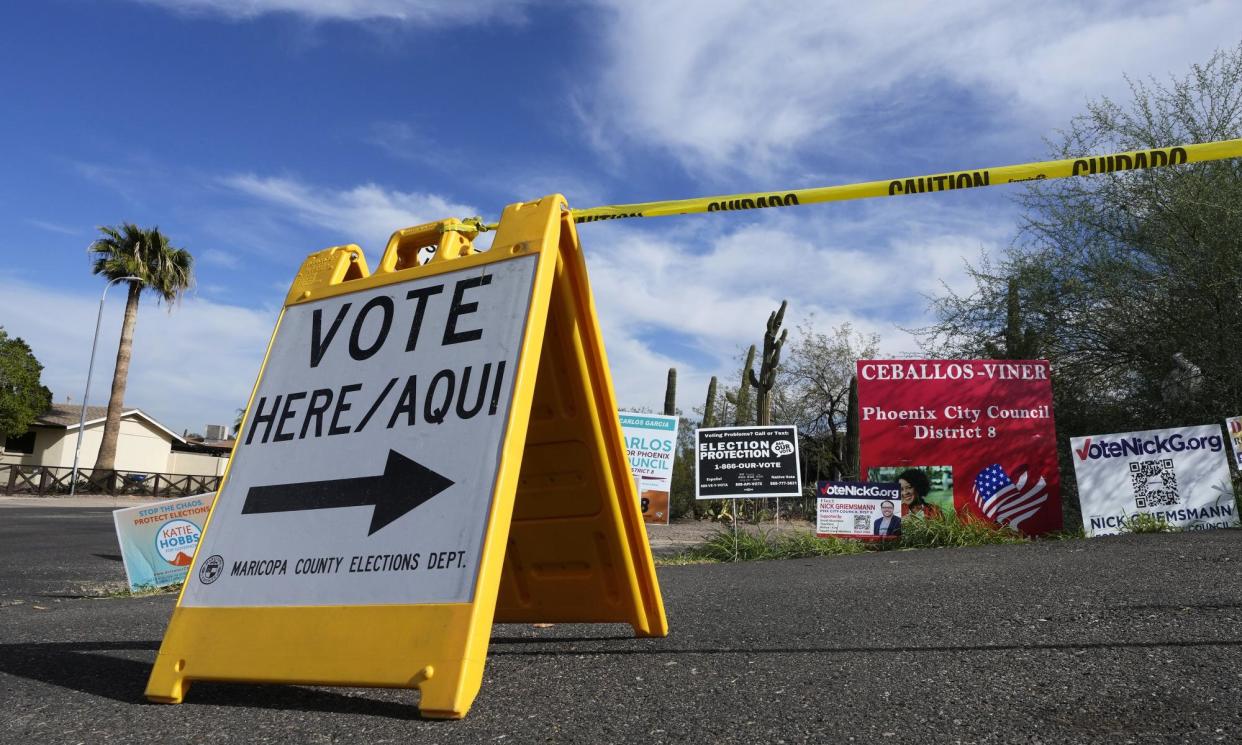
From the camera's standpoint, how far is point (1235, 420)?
952cm

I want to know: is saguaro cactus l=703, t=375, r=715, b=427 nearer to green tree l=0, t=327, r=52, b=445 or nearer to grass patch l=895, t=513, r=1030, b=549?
grass patch l=895, t=513, r=1030, b=549

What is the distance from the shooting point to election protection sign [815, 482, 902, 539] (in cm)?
991

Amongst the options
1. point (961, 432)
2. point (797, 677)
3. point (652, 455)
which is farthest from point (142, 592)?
point (961, 432)

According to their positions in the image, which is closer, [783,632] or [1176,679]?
[1176,679]

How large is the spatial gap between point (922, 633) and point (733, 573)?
4066 mm

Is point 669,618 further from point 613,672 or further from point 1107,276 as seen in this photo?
point 1107,276

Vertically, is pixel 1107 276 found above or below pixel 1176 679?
above

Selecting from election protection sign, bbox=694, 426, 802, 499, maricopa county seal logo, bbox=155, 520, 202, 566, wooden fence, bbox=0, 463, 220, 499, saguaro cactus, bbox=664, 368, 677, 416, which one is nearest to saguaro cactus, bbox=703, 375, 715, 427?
saguaro cactus, bbox=664, 368, 677, 416

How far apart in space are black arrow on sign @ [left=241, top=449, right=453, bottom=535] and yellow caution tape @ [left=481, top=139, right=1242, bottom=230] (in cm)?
131

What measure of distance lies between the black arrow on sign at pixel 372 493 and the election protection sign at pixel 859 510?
307 inches

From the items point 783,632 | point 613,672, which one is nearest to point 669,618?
point 783,632

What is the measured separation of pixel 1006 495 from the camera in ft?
34.0

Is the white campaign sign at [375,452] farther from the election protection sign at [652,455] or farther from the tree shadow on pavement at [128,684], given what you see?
the election protection sign at [652,455]

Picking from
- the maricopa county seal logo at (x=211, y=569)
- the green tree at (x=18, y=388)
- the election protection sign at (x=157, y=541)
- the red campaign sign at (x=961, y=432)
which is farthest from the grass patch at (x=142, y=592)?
the green tree at (x=18, y=388)
